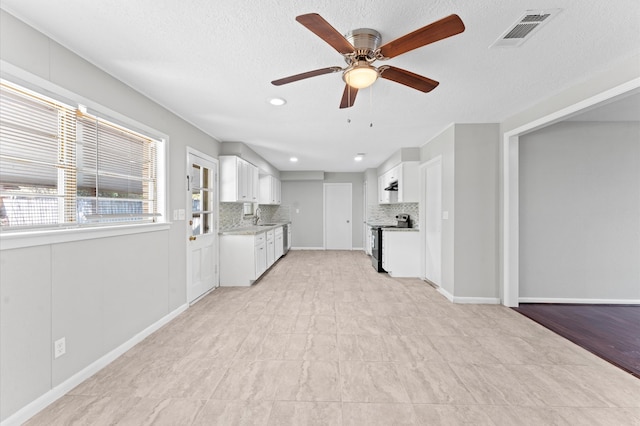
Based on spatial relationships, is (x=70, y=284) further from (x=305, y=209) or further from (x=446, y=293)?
(x=305, y=209)

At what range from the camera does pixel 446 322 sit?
3121 mm

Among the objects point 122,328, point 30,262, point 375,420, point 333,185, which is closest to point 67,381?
point 122,328

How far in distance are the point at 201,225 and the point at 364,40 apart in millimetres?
3319

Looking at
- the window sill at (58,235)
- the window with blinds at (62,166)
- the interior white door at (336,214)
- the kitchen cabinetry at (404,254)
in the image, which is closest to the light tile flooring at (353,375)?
the window sill at (58,235)

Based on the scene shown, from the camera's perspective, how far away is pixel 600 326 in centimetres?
304

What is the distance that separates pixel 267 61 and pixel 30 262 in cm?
210

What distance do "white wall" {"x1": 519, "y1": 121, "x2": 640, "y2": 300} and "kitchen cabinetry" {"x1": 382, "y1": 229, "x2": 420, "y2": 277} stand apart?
1681 millimetres

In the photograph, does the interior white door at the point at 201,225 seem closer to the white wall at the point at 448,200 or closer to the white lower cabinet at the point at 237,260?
the white lower cabinet at the point at 237,260

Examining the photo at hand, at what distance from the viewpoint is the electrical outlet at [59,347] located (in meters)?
1.85

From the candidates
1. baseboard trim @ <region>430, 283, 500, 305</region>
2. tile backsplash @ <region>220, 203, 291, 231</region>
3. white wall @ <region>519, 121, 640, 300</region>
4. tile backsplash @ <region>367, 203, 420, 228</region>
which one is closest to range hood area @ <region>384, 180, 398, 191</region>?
tile backsplash @ <region>367, 203, 420, 228</region>

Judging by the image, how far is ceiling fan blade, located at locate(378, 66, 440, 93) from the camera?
6.07 ft

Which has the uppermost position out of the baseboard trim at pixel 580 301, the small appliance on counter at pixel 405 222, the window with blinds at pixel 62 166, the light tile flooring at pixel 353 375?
the window with blinds at pixel 62 166

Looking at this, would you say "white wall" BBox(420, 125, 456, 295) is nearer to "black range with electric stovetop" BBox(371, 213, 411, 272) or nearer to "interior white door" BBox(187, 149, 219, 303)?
"black range with electric stovetop" BBox(371, 213, 411, 272)

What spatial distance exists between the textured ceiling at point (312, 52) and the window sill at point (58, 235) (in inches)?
51.6
